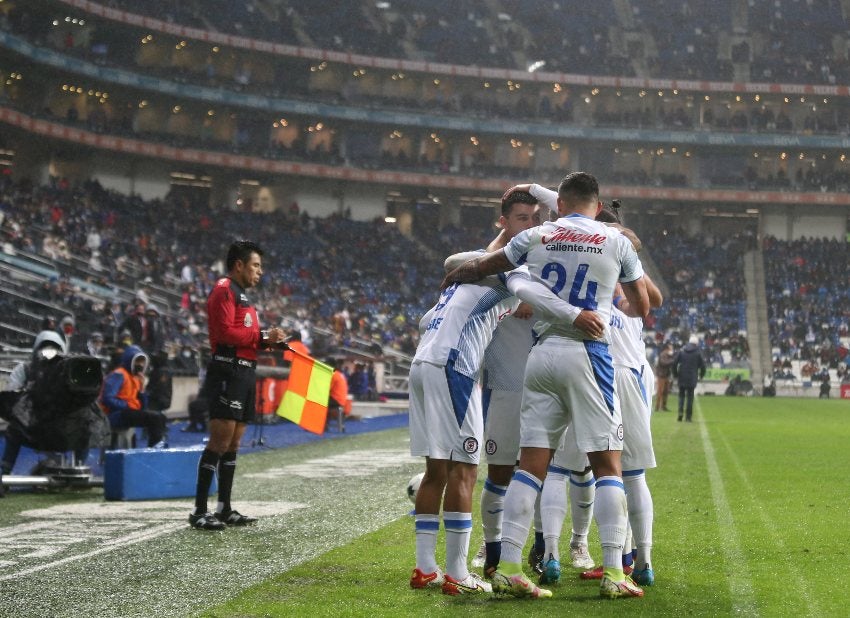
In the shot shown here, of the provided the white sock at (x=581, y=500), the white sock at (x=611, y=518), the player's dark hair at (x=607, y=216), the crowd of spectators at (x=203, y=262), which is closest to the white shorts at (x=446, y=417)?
the white sock at (x=611, y=518)

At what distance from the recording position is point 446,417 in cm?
590

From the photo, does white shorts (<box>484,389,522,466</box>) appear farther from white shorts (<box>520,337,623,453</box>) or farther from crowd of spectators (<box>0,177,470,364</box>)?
crowd of spectators (<box>0,177,470,364</box>)

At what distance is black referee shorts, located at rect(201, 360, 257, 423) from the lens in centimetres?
844

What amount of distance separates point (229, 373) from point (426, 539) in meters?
3.08

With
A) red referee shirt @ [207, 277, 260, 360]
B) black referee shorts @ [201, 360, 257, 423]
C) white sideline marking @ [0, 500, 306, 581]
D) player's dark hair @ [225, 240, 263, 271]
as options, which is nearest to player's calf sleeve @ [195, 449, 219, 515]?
white sideline marking @ [0, 500, 306, 581]

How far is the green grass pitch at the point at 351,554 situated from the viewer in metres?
5.47

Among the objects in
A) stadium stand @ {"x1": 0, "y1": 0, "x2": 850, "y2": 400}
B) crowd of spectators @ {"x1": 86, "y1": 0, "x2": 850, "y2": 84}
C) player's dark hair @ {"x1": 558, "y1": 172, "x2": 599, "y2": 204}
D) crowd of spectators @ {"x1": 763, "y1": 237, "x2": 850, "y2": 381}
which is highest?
crowd of spectators @ {"x1": 86, "y1": 0, "x2": 850, "y2": 84}

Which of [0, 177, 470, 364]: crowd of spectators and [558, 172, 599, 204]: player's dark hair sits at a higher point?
[0, 177, 470, 364]: crowd of spectators

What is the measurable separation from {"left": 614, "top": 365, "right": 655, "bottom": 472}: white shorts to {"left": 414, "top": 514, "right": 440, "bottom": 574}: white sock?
1118 millimetres

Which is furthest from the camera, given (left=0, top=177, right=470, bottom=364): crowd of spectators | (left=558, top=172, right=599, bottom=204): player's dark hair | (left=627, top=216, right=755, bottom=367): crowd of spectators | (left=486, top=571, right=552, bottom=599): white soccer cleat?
(left=627, top=216, right=755, bottom=367): crowd of spectators

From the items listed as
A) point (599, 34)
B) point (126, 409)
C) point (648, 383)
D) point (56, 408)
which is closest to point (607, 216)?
point (648, 383)

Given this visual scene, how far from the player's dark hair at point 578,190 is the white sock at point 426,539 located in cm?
180

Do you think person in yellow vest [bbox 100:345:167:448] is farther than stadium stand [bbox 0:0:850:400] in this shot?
No

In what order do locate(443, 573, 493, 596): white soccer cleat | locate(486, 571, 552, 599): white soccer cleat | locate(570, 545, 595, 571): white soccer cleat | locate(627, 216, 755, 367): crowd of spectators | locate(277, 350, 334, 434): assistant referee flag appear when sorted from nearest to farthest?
locate(486, 571, 552, 599): white soccer cleat → locate(443, 573, 493, 596): white soccer cleat → locate(570, 545, 595, 571): white soccer cleat → locate(277, 350, 334, 434): assistant referee flag → locate(627, 216, 755, 367): crowd of spectators
